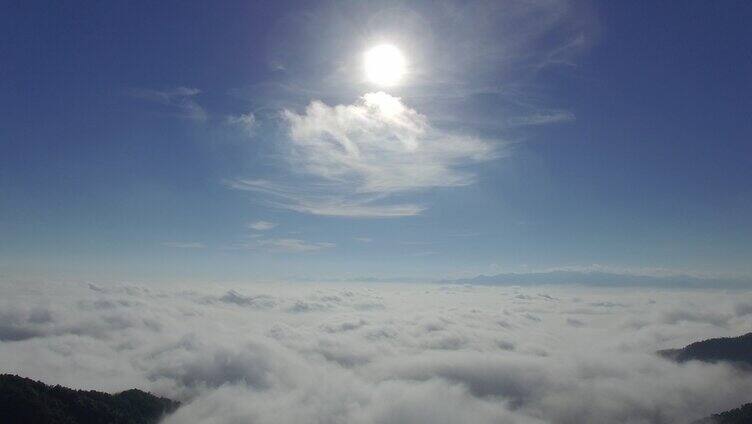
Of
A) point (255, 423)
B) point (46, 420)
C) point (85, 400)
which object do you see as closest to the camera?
point (46, 420)

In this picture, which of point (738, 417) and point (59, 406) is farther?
point (738, 417)

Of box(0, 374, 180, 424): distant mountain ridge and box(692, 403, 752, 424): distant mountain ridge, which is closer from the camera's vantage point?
box(0, 374, 180, 424): distant mountain ridge

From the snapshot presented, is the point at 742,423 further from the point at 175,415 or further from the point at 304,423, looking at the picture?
the point at 175,415

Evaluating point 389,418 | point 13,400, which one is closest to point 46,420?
point 13,400

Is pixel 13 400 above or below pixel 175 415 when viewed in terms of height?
above

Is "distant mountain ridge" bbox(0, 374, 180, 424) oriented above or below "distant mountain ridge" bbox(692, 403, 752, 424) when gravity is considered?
above

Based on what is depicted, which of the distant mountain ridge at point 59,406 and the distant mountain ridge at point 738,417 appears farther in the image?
the distant mountain ridge at point 738,417

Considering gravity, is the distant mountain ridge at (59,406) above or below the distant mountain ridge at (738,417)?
above

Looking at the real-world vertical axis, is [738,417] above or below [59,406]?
below
